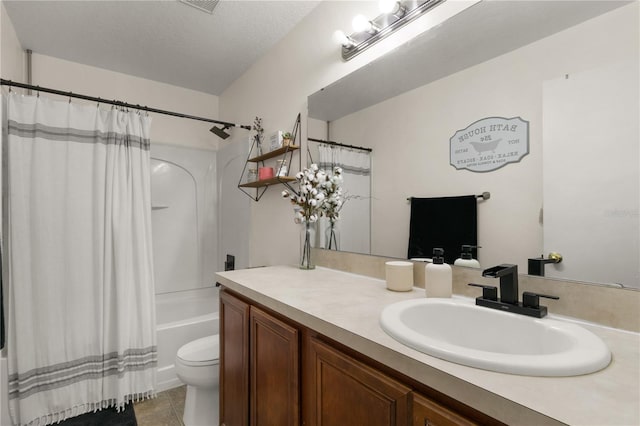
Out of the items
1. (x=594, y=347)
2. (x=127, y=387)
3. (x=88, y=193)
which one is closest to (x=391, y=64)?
(x=594, y=347)

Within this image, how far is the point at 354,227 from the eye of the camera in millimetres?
1645

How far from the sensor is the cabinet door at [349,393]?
2.35 feet

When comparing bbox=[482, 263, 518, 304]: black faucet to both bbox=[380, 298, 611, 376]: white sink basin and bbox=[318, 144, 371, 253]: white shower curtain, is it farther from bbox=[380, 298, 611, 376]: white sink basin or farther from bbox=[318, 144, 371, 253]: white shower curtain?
bbox=[318, 144, 371, 253]: white shower curtain

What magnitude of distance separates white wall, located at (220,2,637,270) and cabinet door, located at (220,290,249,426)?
24.5 inches

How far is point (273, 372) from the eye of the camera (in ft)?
3.86

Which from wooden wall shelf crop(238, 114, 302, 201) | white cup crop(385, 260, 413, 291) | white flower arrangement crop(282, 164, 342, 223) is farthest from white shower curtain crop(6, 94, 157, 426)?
white cup crop(385, 260, 413, 291)

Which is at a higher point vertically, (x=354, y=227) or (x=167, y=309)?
(x=354, y=227)

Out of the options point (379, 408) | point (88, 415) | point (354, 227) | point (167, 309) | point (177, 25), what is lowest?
point (88, 415)

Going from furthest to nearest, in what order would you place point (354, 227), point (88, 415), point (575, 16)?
1. point (88, 415)
2. point (354, 227)
3. point (575, 16)

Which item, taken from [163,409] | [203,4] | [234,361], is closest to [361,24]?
[203,4]

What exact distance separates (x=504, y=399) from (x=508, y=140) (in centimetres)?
85

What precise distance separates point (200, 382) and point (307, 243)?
1006 mm

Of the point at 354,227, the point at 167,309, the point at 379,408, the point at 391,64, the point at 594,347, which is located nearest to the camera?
the point at 594,347

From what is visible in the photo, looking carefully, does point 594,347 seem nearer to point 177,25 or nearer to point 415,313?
point 415,313
